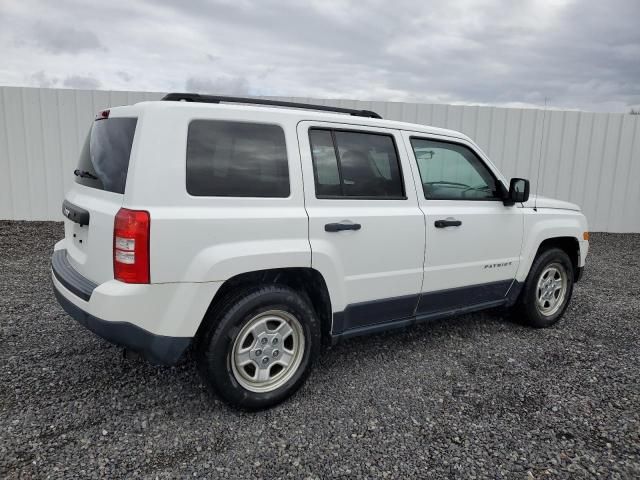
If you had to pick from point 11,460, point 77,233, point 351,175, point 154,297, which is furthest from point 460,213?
point 11,460

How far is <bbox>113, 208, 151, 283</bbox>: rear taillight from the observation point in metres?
2.49

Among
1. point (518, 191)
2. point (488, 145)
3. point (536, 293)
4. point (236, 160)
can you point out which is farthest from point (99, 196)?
point (488, 145)

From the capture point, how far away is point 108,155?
2.88m

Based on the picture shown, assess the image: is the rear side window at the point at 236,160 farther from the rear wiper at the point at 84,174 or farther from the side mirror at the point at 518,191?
the side mirror at the point at 518,191

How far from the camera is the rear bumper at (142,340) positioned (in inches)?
102

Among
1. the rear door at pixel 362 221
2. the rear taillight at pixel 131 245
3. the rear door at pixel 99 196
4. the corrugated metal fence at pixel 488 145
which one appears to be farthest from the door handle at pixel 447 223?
the corrugated metal fence at pixel 488 145

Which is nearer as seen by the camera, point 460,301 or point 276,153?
point 276,153

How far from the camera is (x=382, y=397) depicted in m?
3.25

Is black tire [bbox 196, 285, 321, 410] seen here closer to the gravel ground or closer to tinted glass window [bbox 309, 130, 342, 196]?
the gravel ground

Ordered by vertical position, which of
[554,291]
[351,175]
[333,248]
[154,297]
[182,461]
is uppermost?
[351,175]

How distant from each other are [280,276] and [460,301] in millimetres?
1694

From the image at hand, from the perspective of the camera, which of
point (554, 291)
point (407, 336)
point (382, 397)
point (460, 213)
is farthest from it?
point (554, 291)

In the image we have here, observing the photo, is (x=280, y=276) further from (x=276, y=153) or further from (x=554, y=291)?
(x=554, y=291)

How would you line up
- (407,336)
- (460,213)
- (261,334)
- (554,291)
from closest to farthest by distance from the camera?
(261,334) → (460,213) → (407,336) → (554,291)
